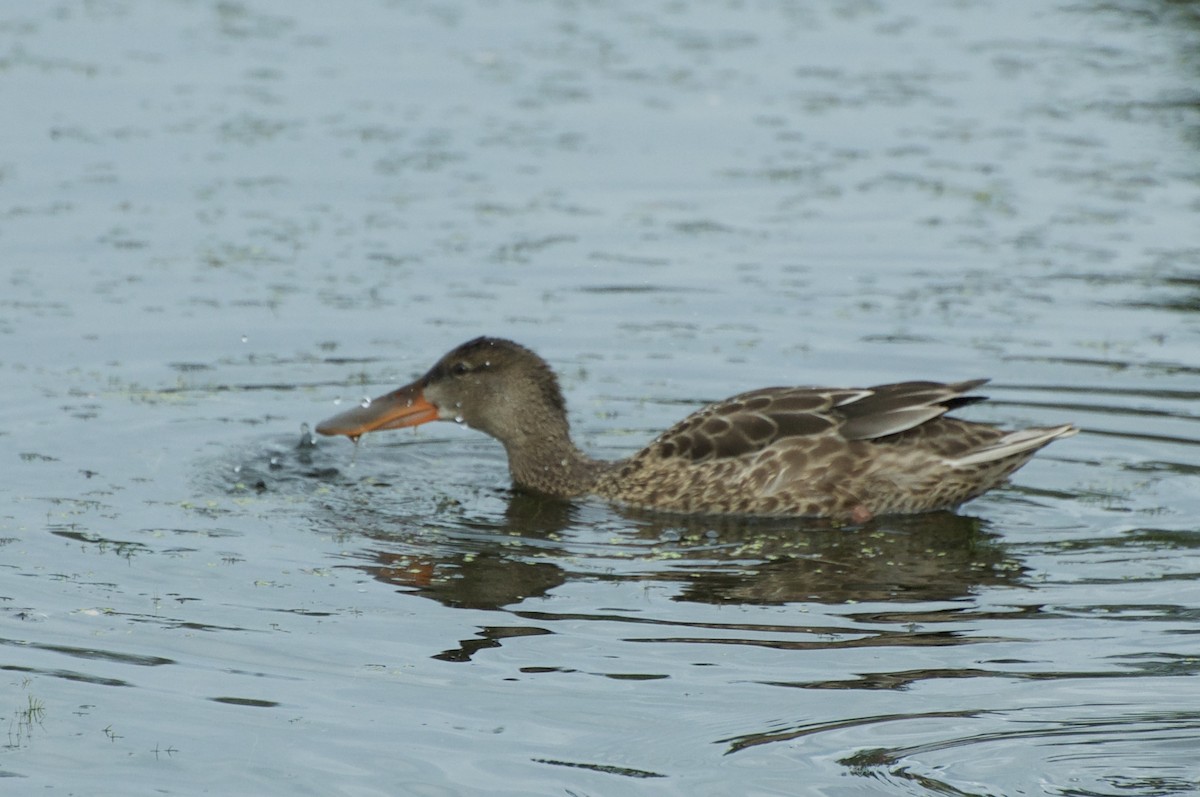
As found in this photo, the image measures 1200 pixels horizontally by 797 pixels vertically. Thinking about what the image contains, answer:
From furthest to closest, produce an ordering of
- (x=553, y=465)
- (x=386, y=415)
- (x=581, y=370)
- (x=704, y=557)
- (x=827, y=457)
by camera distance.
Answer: (x=581, y=370), (x=386, y=415), (x=553, y=465), (x=827, y=457), (x=704, y=557)

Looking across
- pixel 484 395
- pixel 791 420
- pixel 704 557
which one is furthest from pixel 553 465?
pixel 704 557

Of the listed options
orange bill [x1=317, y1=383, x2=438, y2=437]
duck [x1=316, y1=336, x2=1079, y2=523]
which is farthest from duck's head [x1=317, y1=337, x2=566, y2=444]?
duck [x1=316, y1=336, x2=1079, y2=523]

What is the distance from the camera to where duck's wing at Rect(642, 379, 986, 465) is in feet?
33.1

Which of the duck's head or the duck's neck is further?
the duck's head

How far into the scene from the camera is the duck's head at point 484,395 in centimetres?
1097

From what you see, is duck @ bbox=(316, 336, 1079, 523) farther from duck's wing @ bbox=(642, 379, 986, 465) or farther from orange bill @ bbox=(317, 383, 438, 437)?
orange bill @ bbox=(317, 383, 438, 437)

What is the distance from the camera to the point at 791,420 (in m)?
10.2

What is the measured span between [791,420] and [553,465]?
53.3 inches

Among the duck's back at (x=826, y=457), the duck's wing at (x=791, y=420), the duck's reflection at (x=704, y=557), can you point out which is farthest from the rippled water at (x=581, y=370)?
the duck's wing at (x=791, y=420)

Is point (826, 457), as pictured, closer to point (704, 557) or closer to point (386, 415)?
point (704, 557)

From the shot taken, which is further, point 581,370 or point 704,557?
point 581,370

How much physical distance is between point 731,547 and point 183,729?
3495 mm

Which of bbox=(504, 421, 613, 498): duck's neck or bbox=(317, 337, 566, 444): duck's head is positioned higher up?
bbox=(317, 337, 566, 444): duck's head

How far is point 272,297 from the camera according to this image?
1350cm
